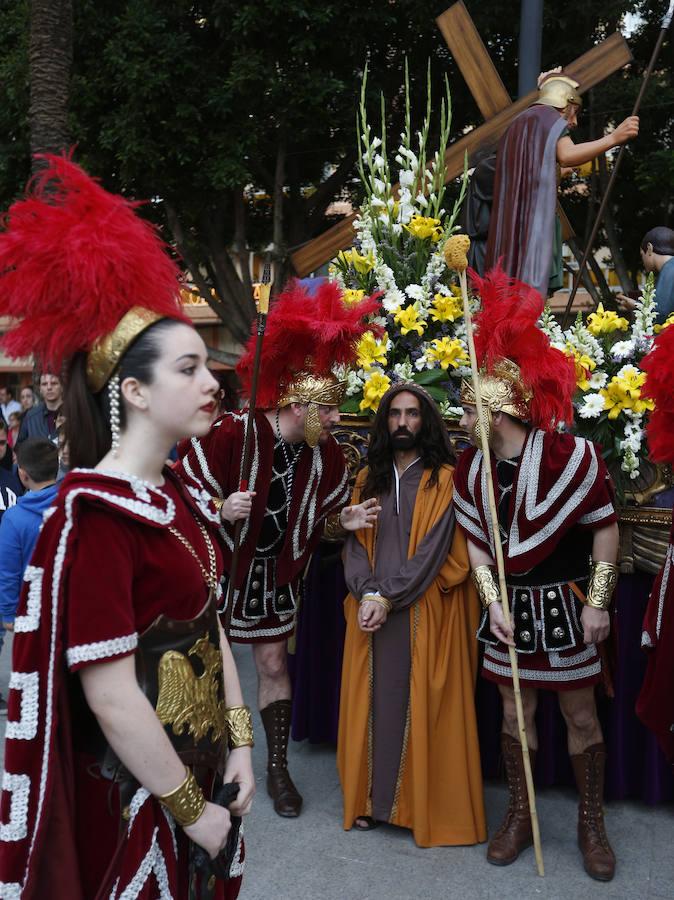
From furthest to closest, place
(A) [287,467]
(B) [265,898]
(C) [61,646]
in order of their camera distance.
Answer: (A) [287,467] → (B) [265,898] → (C) [61,646]

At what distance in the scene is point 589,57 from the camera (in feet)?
22.5

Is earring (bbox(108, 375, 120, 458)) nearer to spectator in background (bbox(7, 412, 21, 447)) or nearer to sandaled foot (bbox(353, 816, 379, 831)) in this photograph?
sandaled foot (bbox(353, 816, 379, 831))

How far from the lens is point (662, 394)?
289cm

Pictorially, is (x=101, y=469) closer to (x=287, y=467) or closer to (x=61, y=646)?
(x=61, y=646)

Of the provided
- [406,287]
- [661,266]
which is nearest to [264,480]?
[406,287]

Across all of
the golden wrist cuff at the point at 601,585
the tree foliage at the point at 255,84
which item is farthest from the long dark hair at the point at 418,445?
the tree foliage at the point at 255,84

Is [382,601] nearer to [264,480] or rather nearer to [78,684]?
[264,480]

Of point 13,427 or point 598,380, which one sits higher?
point 598,380

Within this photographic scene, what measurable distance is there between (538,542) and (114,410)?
2.00 metres

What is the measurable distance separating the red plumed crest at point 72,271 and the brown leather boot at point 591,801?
2552 millimetres

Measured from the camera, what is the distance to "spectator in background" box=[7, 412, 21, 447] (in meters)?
10.2

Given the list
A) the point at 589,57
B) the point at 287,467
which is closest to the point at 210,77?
the point at 589,57

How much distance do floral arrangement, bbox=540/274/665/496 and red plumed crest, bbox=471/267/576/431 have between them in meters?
0.37

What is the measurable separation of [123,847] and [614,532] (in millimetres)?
2262
